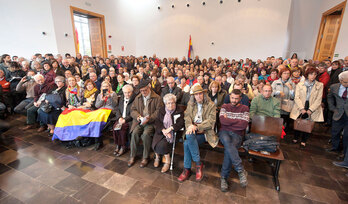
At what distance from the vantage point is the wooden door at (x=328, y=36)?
24.6ft

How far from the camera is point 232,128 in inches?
→ 92.8

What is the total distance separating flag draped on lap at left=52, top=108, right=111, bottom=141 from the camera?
295 centimetres

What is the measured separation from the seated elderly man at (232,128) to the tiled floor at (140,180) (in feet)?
0.92

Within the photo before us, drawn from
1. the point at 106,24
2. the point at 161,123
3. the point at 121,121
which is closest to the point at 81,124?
the point at 121,121

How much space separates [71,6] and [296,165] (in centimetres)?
1052

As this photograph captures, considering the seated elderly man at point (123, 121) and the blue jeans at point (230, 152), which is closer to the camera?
the blue jeans at point (230, 152)

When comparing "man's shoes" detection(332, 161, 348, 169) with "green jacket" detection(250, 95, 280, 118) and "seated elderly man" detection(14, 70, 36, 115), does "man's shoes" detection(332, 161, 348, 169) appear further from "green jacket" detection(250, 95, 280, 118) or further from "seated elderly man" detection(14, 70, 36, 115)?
"seated elderly man" detection(14, 70, 36, 115)

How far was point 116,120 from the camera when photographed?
9.76ft

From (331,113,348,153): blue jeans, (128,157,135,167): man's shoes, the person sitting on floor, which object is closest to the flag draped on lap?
(128,157,135,167): man's shoes

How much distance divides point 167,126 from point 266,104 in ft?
5.72

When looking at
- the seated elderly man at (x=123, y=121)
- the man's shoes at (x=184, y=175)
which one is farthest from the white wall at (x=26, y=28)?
the man's shoes at (x=184, y=175)

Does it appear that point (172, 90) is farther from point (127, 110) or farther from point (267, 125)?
point (267, 125)

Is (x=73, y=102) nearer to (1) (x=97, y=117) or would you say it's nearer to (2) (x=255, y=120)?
(1) (x=97, y=117)

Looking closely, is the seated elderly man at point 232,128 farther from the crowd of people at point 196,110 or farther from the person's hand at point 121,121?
the person's hand at point 121,121
